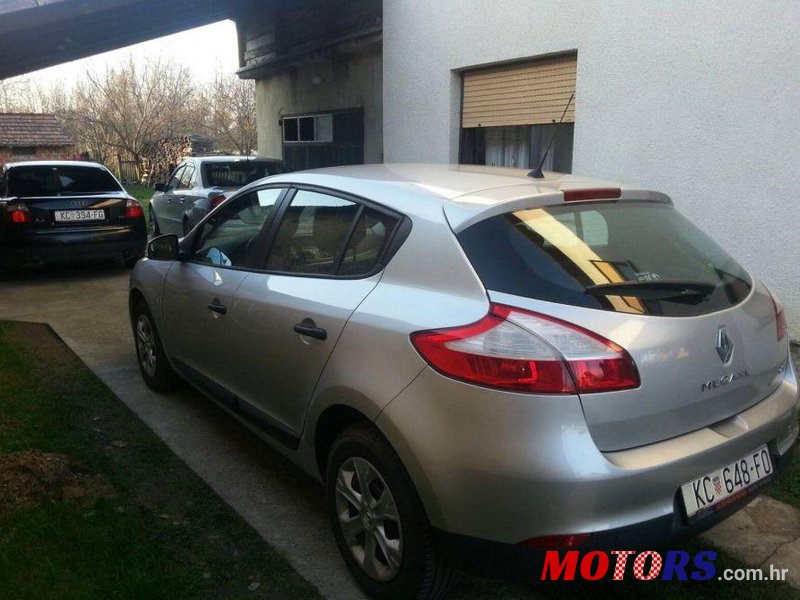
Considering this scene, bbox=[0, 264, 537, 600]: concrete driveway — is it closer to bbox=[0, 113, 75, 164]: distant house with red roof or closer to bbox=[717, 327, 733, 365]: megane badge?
bbox=[717, 327, 733, 365]: megane badge

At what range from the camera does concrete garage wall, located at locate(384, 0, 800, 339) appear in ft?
16.5

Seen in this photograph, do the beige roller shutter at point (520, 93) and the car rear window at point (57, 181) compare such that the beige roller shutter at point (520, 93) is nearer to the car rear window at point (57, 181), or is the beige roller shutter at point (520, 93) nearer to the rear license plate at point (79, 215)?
the rear license plate at point (79, 215)

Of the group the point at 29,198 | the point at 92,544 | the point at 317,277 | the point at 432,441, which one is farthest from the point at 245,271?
the point at 29,198

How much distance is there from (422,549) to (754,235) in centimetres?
420

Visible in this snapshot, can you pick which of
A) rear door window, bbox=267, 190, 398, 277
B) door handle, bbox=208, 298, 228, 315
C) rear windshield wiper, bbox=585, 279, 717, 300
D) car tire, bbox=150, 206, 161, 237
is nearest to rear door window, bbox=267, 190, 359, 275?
rear door window, bbox=267, 190, 398, 277

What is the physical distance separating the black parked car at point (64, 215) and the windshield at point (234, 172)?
3.99ft

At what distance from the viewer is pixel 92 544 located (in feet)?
9.55

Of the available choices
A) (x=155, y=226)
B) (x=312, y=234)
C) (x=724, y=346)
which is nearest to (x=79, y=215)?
(x=155, y=226)

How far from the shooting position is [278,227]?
3420 millimetres

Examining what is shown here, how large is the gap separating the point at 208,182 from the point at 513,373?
8.83m

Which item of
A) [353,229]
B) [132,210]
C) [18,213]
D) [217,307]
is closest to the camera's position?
[353,229]

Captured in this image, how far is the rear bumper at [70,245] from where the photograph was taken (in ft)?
28.0

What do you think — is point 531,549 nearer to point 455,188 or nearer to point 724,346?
point 724,346

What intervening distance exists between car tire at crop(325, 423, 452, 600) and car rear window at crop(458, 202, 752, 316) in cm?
74
